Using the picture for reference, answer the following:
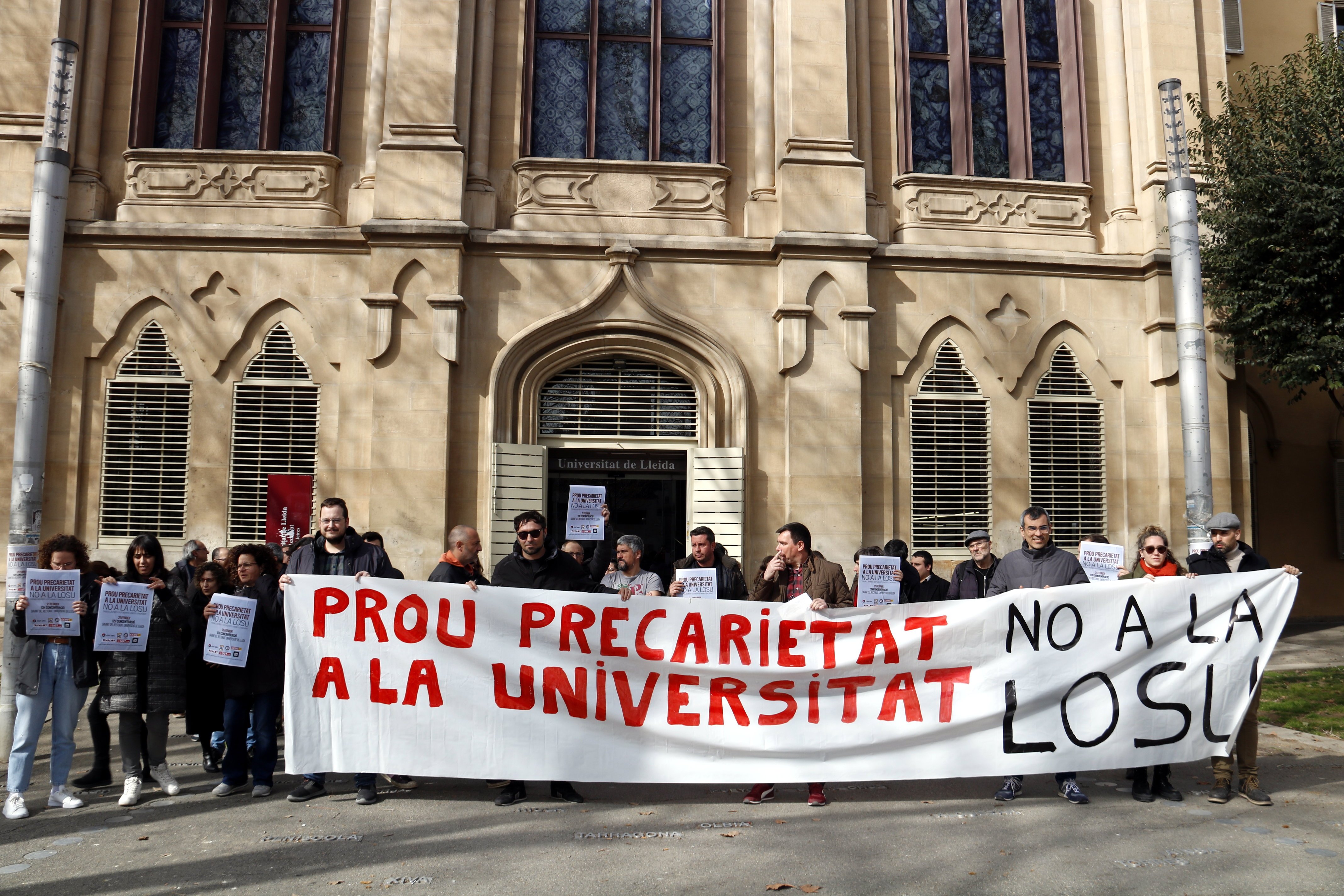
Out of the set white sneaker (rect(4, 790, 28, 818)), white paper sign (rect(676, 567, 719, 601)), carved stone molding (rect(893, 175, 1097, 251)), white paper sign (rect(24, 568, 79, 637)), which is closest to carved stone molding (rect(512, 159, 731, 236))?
carved stone molding (rect(893, 175, 1097, 251))

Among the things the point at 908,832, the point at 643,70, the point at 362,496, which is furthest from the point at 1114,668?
the point at 643,70

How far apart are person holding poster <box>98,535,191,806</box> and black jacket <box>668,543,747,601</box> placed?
3537 millimetres

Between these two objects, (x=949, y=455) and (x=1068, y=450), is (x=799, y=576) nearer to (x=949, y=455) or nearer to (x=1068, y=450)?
(x=949, y=455)

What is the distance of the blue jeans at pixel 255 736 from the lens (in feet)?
21.2

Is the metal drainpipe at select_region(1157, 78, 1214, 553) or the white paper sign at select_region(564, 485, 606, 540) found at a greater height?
the metal drainpipe at select_region(1157, 78, 1214, 553)

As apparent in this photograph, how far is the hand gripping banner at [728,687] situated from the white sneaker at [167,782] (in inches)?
42.0

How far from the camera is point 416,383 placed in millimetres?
12195

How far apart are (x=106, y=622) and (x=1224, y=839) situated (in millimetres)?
7123

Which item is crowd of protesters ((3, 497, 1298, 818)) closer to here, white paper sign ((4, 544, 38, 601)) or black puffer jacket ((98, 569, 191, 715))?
black puffer jacket ((98, 569, 191, 715))

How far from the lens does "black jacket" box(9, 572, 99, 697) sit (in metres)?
6.17

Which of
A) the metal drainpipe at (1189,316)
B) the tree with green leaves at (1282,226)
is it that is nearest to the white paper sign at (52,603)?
the metal drainpipe at (1189,316)

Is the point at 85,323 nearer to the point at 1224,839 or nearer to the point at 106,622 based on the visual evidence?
the point at 106,622

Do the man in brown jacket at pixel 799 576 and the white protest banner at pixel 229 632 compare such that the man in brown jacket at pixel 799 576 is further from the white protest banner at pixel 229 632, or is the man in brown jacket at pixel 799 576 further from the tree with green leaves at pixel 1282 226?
the tree with green leaves at pixel 1282 226

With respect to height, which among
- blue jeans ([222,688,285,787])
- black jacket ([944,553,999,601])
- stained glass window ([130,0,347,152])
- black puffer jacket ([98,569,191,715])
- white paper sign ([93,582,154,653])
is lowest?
blue jeans ([222,688,285,787])
